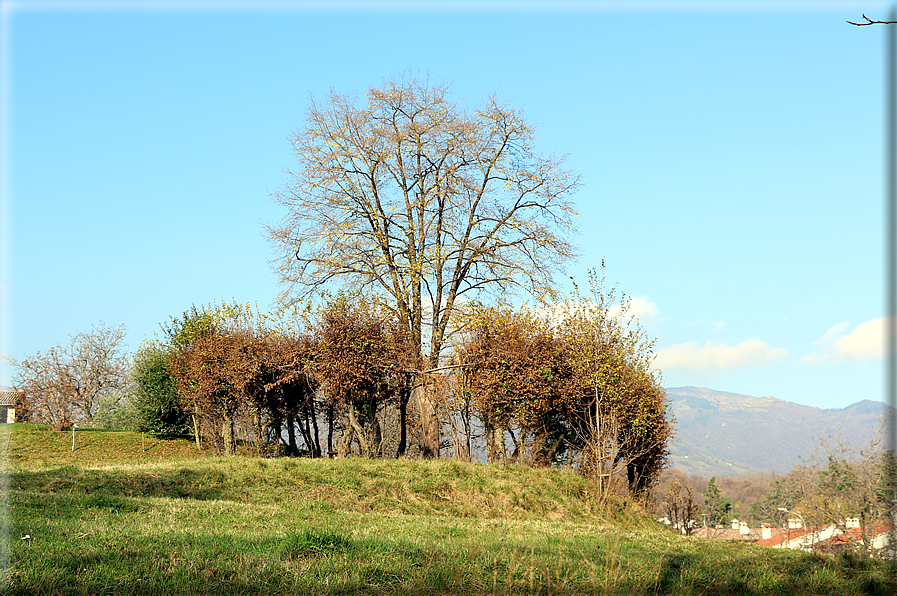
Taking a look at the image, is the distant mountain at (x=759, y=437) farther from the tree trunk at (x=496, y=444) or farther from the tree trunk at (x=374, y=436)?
the tree trunk at (x=374, y=436)

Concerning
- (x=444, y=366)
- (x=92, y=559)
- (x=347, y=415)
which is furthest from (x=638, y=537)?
(x=347, y=415)

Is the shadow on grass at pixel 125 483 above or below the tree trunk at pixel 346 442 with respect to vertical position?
above

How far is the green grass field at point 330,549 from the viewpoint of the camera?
5461 mm

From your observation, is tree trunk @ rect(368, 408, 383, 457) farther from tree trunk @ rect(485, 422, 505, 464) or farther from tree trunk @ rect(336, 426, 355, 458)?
tree trunk @ rect(485, 422, 505, 464)

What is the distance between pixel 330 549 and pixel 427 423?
14.2 m

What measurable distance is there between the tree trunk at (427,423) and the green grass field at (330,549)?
6.53 meters

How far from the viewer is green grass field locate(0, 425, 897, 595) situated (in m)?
5.46

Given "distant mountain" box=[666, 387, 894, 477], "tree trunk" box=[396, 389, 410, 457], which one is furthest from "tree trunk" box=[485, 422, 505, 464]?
"distant mountain" box=[666, 387, 894, 477]

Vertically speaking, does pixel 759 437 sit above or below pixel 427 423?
below

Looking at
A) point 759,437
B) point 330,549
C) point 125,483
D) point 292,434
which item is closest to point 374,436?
point 292,434

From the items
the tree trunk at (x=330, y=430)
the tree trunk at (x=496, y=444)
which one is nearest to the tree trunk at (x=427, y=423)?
the tree trunk at (x=496, y=444)

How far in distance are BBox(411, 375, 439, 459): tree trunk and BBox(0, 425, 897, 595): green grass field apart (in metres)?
6.53

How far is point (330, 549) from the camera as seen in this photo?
6422 millimetres

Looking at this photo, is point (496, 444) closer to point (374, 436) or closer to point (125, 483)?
point (374, 436)
